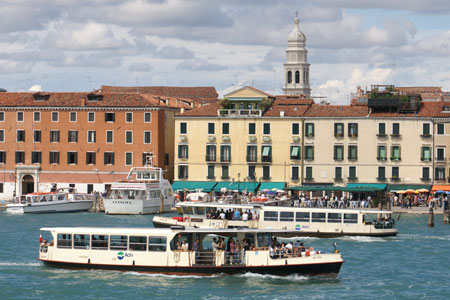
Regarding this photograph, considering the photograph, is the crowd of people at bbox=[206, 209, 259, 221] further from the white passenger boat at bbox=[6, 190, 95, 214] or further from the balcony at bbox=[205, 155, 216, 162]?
the balcony at bbox=[205, 155, 216, 162]

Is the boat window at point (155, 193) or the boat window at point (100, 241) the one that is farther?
the boat window at point (155, 193)

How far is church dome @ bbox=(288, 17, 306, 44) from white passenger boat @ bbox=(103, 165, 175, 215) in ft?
179

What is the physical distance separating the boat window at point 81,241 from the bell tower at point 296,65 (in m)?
84.6

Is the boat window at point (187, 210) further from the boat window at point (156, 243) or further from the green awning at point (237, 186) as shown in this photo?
the green awning at point (237, 186)

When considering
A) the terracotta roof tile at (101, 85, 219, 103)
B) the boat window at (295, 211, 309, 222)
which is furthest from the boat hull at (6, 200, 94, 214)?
the terracotta roof tile at (101, 85, 219, 103)

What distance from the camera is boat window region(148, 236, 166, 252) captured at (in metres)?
40.9

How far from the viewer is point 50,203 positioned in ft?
242

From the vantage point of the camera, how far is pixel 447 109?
75.5 m

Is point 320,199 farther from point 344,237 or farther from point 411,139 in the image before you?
point 344,237

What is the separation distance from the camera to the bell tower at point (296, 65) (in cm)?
12512

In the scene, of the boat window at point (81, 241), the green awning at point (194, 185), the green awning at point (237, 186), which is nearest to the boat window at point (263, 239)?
the boat window at point (81, 241)

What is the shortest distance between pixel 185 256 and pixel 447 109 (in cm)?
3927

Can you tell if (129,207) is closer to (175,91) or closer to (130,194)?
(130,194)

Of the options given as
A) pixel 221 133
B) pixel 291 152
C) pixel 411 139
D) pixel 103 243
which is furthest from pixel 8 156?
pixel 103 243
